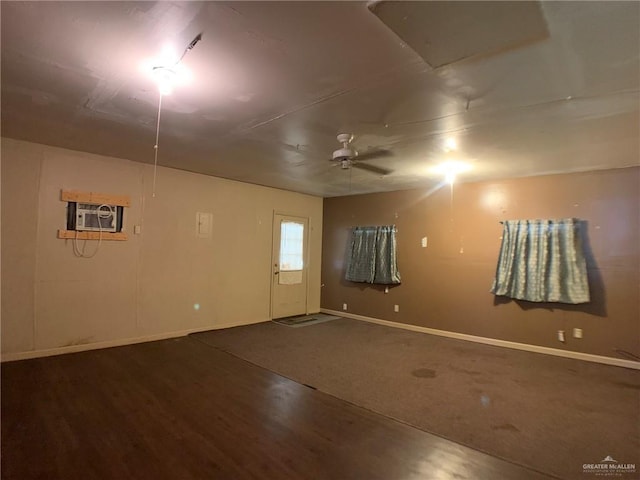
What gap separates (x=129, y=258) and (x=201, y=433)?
10.3ft

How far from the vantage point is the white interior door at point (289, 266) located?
6.70m

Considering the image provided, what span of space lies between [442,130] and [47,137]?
14.1 ft

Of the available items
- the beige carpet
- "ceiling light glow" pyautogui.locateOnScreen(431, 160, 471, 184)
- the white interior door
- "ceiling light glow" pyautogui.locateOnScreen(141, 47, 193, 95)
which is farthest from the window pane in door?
"ceiling light glow" pyautogui.locateOnScreen(141, 47, 193, 95)

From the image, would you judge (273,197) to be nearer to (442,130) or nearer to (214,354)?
(214,354)

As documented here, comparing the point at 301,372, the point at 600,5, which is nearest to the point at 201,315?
the point at 301,372

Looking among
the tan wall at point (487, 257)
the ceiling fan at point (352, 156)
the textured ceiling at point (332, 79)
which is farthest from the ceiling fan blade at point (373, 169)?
the tan wall at point (487, 257)

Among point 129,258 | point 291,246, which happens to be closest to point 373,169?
point 291,246

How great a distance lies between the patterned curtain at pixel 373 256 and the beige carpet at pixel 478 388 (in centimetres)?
129

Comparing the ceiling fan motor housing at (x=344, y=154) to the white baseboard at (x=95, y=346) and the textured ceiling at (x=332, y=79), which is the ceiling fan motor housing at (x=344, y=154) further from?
the white baseboard at (x=95, y=346)

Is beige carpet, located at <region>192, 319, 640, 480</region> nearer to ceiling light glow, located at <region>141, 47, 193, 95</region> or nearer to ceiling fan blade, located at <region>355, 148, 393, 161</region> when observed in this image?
ceiling fan blade, located at <region>355, 148, 393, 161</region>

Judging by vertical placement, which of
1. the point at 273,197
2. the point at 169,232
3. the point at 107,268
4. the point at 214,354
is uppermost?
the point at 273,197

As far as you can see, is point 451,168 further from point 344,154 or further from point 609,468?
point 609,468

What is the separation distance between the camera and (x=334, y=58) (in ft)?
6.86

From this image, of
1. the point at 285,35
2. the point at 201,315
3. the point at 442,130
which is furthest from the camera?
the point at 201,315
